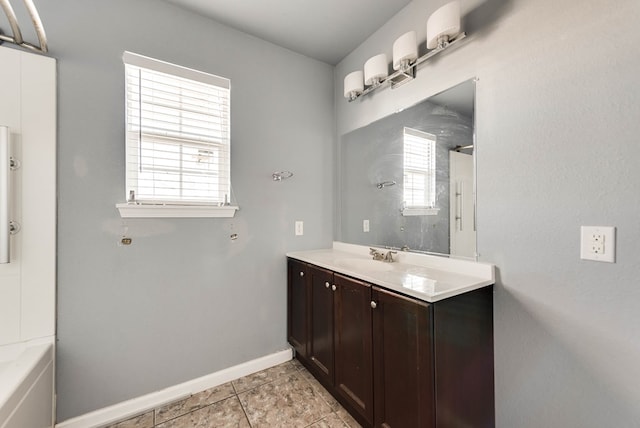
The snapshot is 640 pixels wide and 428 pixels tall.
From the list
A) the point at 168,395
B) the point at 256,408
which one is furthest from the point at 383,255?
the point at 168,395

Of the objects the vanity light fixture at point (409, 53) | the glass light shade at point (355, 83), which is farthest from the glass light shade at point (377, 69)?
the glass light shade at point (355, 83)

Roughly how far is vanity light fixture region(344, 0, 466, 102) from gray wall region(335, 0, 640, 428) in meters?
0.13

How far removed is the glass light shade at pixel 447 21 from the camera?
4.41 ft

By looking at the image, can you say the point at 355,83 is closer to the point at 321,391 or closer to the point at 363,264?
the point at 363,264

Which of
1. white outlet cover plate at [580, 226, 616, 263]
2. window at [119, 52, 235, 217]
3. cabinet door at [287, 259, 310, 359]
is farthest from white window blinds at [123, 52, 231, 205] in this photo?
white outlet cover plate at [580, 226, 616, 263]

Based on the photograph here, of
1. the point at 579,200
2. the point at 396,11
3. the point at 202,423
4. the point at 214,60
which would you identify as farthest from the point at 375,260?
the point at 214,60

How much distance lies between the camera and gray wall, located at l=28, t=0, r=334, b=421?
149cm

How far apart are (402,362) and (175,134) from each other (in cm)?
189

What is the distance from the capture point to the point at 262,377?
1961mm

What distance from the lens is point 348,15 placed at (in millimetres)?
1850

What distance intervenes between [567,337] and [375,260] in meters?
1.05

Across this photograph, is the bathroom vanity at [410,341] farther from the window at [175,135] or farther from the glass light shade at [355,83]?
the glass light shade at [355,83]

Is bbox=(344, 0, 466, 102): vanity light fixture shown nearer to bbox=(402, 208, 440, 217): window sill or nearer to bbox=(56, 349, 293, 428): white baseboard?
bbox=(402, 208, 440, 217): window sill

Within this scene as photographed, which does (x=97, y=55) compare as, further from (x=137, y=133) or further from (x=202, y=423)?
(x=202, y=423)
